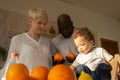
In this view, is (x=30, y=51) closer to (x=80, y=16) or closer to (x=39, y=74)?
(x=39, y=74)

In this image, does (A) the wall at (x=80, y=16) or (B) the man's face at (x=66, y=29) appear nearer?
(B) the man's face at (x=66, y=29)

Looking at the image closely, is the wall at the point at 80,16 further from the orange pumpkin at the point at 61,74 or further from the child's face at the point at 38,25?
the orange pumpkin at the point at 61,74

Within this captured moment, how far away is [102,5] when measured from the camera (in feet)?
11.9

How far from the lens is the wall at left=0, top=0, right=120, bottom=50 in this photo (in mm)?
2832

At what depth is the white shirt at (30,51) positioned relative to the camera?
1134mm

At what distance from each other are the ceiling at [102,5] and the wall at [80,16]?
8cm

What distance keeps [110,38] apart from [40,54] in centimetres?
316

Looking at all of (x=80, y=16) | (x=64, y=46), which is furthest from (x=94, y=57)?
(x=80, y=16)

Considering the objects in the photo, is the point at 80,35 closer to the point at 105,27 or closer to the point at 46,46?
the point at 46,46

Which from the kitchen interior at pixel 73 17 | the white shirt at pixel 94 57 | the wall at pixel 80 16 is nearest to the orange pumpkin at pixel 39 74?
the white shirt at pixel 94 57

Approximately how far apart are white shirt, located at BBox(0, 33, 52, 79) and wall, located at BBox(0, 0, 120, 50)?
1.64 metres

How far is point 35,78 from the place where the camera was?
21.0 inches

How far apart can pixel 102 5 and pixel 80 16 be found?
18.9 inches

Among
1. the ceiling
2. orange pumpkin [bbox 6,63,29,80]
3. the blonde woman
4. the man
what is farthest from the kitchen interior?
orange pumpkin [bbox 6,63,29,80]
